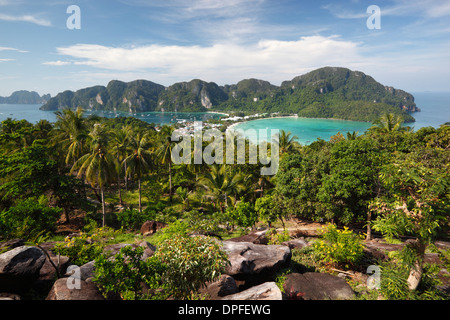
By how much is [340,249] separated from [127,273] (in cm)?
792

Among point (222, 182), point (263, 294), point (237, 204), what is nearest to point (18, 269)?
point (263, 294)

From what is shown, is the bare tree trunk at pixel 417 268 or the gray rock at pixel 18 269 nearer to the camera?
the gray rock at pixel 18 269

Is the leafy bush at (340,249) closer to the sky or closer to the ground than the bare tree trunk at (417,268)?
closer to the ground

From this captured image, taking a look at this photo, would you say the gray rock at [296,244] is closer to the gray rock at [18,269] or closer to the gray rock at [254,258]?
the gray rock at [254,258]

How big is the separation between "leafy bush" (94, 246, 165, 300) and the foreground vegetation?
3 centimetres

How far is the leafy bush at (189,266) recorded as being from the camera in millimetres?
6008

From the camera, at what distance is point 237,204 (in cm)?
1777

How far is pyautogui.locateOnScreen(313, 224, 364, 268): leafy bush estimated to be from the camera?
28.9 feet

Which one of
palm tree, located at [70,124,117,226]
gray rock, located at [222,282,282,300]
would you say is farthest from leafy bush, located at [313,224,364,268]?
palm tree, located at [70,124,117,226]

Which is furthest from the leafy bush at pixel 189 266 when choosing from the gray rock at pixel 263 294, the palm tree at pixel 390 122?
the palm tree at pixel 390 122

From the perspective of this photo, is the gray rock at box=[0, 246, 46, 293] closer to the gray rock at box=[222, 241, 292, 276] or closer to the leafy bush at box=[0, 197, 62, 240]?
the leafy bush at box=[0, 197, 62, 240]

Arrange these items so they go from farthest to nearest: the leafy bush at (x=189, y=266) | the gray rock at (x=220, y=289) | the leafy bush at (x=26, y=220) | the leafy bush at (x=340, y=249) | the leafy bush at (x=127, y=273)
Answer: the leafy bush at (x=26, y=220) → the leafy bush at (x=340, y=249) → the gray rock at (x=220, y=289) → the leafy bush at (x=189, y=266) → the leafy bush at (x=127, y=273)

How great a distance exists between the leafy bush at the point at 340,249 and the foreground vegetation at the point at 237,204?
5 centimetres
